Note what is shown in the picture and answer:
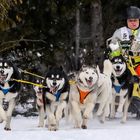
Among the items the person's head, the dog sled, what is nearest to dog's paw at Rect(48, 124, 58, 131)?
the dog sled

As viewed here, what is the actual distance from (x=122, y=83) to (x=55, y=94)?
1.79 m

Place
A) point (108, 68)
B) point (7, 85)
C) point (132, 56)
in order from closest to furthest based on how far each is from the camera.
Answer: point (7, 85), point (108, 68), point (132, 56)

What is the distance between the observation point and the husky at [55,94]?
793cm

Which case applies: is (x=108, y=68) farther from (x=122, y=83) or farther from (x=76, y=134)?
(x=76, y=134)

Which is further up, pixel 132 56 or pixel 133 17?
pixel 133 17

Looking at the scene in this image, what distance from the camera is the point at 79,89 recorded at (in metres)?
8.38

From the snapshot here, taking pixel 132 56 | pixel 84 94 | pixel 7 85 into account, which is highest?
pixel 132 56

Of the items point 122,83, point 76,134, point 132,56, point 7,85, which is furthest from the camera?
point 132,56

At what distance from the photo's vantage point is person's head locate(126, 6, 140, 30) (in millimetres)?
9930

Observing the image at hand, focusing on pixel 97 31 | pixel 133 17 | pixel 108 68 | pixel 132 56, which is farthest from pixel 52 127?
pixel 97 31

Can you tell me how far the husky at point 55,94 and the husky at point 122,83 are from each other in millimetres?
1459

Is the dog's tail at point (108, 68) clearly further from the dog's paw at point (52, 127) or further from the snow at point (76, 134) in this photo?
the dog's paw at point (52, 127)

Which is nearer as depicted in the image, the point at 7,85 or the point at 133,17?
the point at 7,85

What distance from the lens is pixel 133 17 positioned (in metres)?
9.95
